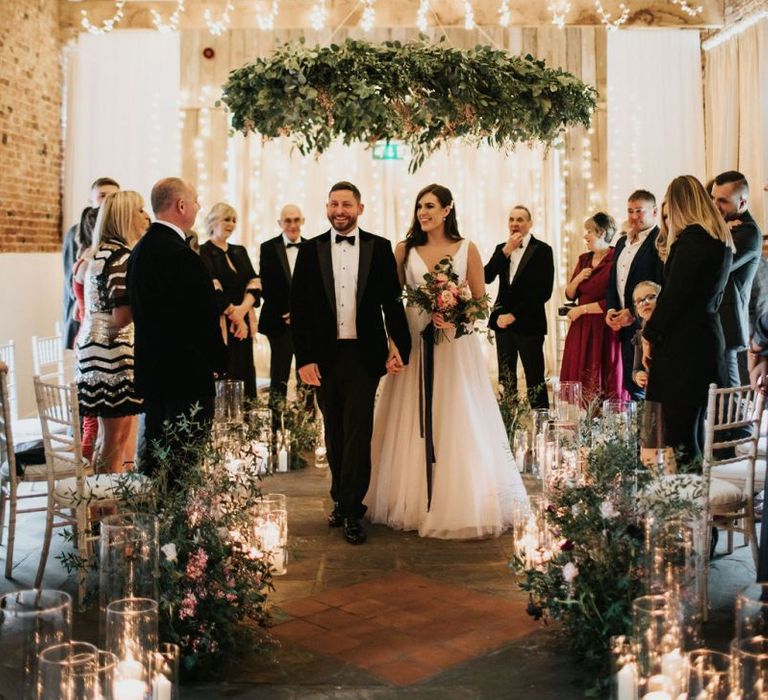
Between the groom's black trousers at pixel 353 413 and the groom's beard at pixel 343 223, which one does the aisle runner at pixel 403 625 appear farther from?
the groom's beard at pixel 343 223

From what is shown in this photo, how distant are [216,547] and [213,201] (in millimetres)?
8102

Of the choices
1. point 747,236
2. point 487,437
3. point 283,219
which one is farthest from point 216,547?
point 283,219

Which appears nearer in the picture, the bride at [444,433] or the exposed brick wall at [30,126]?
the bride at [444,433]

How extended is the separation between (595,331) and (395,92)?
8.89 ft

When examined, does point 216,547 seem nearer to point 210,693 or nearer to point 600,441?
point 210,693

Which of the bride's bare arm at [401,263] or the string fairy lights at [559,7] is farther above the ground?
the string fairy lights at [559,7]

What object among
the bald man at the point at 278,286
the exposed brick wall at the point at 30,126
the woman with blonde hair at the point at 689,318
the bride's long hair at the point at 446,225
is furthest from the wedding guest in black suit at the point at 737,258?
the exposed brick wall at the point at 30,126

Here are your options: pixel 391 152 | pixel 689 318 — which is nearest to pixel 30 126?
pixel 391 152

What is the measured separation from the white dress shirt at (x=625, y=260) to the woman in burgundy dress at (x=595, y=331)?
324mm

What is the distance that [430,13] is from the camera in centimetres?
1112

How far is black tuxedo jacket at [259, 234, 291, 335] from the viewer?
7535mm

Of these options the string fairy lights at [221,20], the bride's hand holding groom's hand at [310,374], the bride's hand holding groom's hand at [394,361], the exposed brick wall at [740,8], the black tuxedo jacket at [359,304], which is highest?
the string fairy lights at [221,20]

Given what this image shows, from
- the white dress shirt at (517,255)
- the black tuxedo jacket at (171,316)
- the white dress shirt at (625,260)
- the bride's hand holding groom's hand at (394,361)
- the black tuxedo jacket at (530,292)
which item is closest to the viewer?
the black tuxedo jacket at (171,316)

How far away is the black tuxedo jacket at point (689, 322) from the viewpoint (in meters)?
4.61
